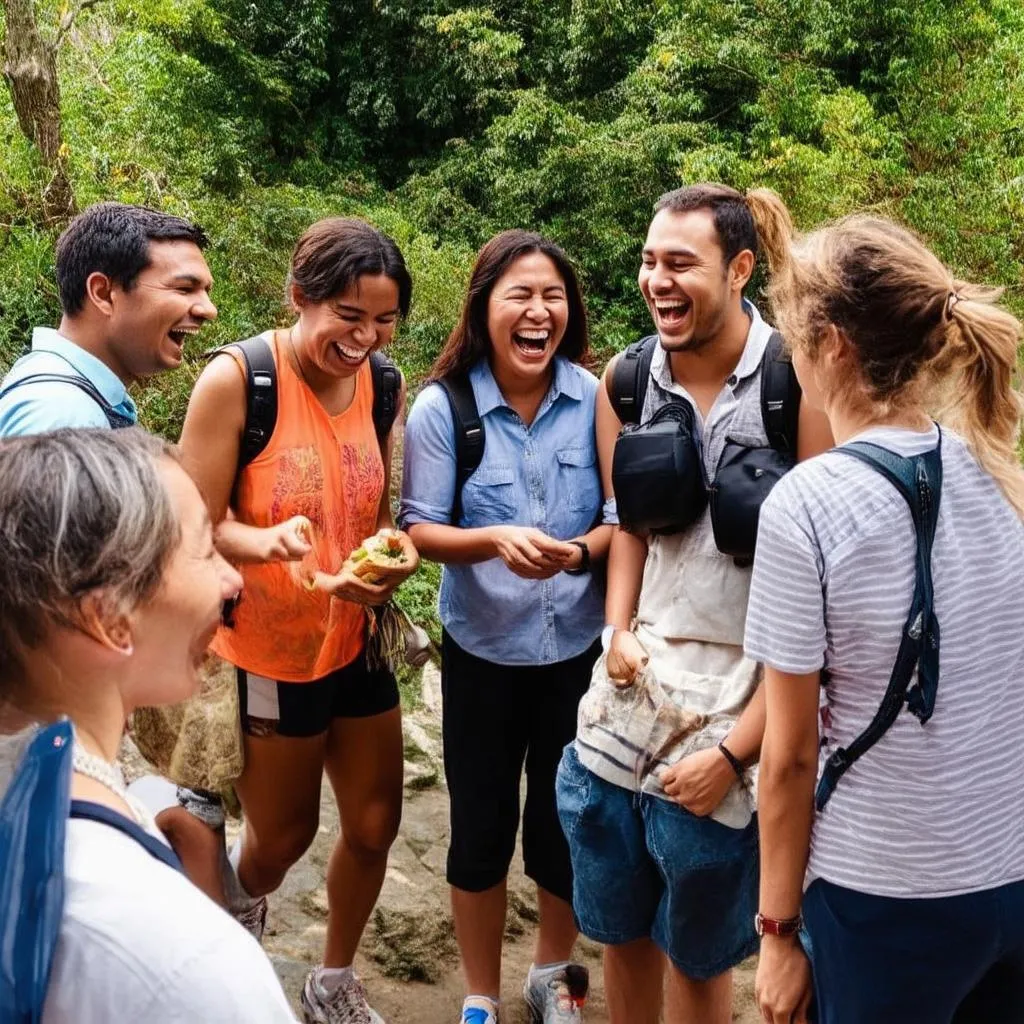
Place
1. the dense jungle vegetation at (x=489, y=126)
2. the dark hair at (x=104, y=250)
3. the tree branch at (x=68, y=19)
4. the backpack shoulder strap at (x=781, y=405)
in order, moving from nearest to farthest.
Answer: the backpack shoulder strap at (x=781, y=405) → the dark hair at (x=104, y=250) → the tree branch at (x=68, y=19) → the dense jungle vegetation at (x=489, y=126)

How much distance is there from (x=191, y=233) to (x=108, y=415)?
0.68 metres

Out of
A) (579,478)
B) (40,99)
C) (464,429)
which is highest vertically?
(40,99)

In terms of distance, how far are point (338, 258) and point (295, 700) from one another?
118 centimetres

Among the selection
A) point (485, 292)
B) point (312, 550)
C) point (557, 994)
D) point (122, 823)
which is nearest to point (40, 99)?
point (485, 292)

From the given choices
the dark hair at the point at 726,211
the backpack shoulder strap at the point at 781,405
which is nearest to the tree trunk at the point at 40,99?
the dark hair at the point at 726,211

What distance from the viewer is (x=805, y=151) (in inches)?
388

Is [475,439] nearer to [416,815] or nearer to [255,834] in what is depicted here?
[255,834]

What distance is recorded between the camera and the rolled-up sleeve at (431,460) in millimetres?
3076

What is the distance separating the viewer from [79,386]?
244cm

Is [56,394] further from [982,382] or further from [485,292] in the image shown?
[982,382]

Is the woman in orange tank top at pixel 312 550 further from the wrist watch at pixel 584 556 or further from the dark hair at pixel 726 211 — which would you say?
the dark hair at pixel 726 211

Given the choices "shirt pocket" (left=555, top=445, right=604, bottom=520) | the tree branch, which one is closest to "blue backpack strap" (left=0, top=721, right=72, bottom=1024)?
"shirt pocket" (left=555, top=445, right=604, bottom=520)

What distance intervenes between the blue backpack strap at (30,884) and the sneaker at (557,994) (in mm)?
2561

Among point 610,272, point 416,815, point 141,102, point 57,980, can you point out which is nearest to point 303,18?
point 141,102
